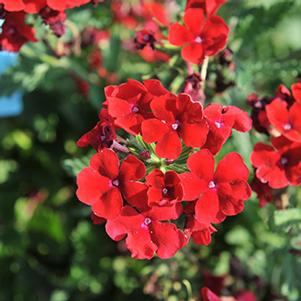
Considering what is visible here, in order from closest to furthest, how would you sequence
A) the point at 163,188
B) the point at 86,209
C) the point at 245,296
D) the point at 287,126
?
the point at 163,188, the point at 287,126, the point at 245,296, the point at 86,209

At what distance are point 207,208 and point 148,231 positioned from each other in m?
0.14

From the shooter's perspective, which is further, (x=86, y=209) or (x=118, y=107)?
(x=86, y=209)

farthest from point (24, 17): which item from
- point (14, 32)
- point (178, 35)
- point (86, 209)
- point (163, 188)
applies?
point (86, 209)

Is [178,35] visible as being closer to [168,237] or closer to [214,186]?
[214,186]

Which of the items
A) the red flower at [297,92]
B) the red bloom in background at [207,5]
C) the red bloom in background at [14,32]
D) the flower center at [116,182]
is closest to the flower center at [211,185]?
the flower center at [116,182]

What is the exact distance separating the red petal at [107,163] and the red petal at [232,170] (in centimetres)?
23

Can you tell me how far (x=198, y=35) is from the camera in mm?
1635

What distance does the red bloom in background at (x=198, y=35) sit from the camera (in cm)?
161

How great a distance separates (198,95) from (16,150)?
4.42ft

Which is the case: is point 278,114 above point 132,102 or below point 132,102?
below

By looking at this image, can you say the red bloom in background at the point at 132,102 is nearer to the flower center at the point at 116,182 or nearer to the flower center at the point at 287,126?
the flower center at the point at 116,182

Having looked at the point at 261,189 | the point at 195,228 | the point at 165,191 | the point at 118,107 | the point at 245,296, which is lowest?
the point at 245,296

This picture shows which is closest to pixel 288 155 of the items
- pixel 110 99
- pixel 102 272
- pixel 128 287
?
pixel 110 99

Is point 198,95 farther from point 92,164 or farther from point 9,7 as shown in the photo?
point 9,7
